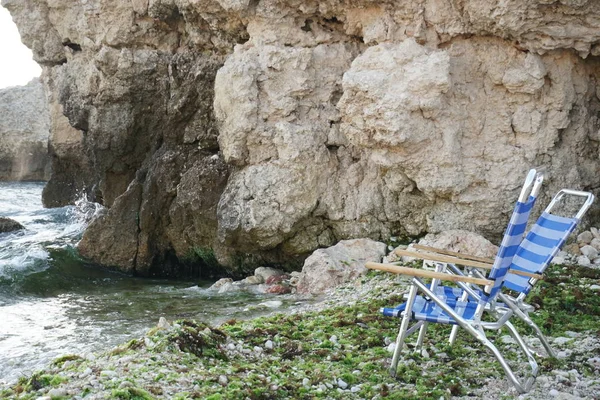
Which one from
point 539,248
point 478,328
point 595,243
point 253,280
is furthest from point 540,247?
point 253,280

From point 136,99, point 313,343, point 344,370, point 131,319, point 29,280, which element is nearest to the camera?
point 344,370

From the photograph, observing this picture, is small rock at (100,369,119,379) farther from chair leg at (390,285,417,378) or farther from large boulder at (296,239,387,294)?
large boulder at (296,239,387,294)

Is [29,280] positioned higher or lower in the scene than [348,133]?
lower

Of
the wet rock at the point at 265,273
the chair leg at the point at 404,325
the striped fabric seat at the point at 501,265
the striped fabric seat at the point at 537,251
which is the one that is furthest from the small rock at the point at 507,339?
the wet rock at the point at 265,273

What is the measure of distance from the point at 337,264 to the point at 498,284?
454cm

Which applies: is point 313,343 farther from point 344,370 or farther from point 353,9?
point 353,9

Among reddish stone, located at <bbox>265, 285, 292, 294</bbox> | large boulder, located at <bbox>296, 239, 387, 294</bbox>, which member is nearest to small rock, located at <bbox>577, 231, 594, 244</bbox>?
large boulder, located at <bbox>296, 239, 387, 294</bbox>

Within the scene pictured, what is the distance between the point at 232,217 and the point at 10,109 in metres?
23.1

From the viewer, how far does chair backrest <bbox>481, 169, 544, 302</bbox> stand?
15.0 feet

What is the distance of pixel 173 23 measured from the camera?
12.8 m

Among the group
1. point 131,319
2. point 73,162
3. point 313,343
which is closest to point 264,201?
point 131,319

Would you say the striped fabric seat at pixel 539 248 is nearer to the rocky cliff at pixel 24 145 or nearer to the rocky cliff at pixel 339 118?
the rocky cliff at pixel 339 118

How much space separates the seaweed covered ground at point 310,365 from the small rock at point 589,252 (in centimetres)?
194

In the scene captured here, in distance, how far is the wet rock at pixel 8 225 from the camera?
49.7 feet
